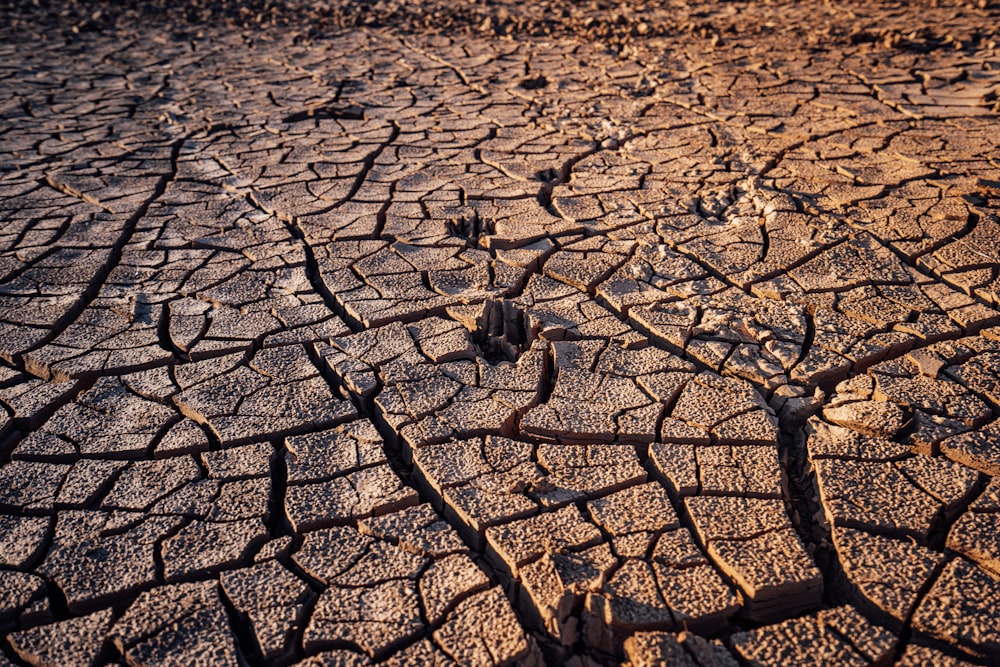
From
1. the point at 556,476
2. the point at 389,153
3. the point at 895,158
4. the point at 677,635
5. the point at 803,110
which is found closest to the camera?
the point at 677,635

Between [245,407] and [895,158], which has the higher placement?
[895,158]

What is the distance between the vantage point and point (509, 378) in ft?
8.24

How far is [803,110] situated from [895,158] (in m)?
0.86

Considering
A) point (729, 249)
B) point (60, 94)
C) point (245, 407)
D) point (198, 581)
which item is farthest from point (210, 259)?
point (60, 94)

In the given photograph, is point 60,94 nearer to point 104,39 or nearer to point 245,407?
point 104,39

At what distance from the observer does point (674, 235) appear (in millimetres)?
3352

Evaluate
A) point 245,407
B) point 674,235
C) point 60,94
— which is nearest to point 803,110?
point 674,235

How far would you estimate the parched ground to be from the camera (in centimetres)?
176

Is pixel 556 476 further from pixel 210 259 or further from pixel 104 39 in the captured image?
pixel 104 39

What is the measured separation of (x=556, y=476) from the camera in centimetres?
213

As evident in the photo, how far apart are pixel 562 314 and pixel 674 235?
803 millimetres

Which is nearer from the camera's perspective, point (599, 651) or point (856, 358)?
point (599, 651)

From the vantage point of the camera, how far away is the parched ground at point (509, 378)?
69.4 inches

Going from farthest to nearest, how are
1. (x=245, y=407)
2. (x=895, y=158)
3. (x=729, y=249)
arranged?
1. (x=895, y=158)
2. (x=729, y=249)
3. (x=245, y=407)
